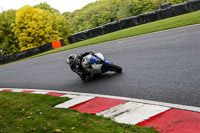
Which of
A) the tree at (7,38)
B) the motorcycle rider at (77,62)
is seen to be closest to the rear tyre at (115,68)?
the motorcycle rider at (77,62)

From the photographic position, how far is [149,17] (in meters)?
27.6

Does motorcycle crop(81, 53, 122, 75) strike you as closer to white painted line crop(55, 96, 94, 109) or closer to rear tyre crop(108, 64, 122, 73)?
rear tyre crop(108, 64, 122, 73)

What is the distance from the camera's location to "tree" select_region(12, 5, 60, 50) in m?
53.8

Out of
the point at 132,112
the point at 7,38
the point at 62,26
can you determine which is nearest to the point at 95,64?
the point at 132,112

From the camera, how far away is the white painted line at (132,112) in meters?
4.55

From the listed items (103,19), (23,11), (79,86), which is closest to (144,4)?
(103,19)

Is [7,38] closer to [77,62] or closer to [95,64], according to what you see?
[77,62]

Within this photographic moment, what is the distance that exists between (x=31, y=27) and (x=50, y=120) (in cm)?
5121

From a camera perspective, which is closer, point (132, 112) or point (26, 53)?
point (132, 112)

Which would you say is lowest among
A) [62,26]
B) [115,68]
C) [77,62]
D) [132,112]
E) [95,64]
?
[132,112]

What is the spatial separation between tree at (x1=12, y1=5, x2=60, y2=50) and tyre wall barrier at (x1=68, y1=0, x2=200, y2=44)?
931 inches

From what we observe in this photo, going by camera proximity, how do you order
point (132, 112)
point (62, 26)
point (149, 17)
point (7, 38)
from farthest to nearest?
1. point (62, 26)
2. point (7, 38)
3. point (149, 17)
4. point (132, 112)

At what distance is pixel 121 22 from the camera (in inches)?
1172

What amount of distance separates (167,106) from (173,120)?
68 centimetres
